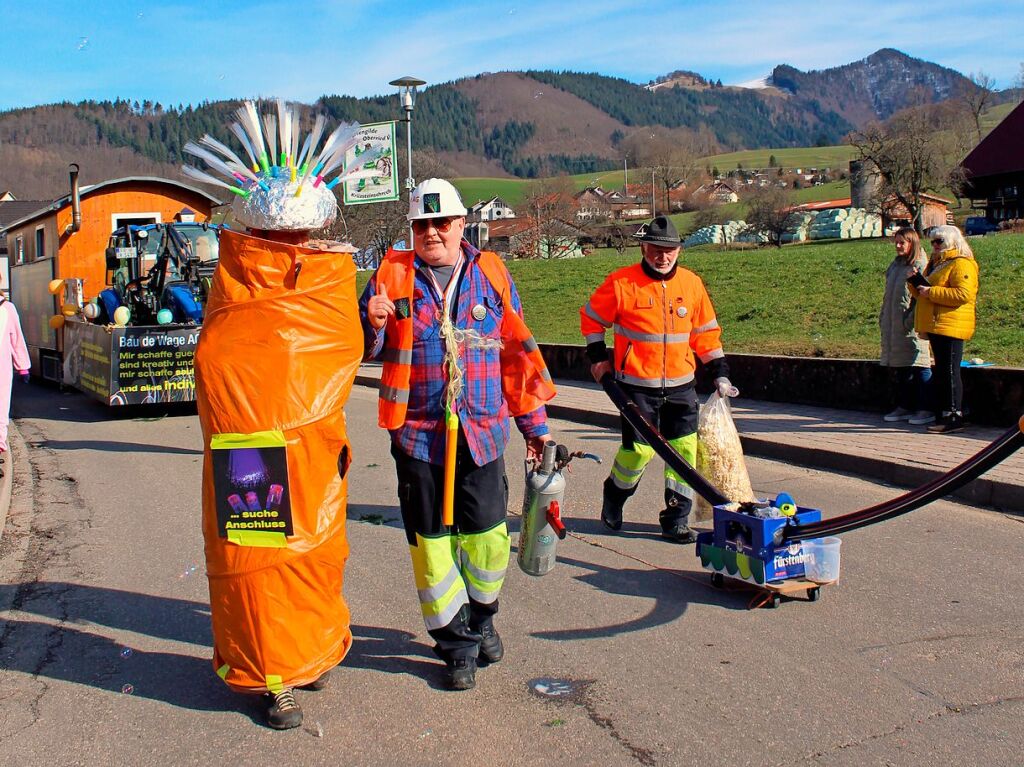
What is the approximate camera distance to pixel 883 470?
27.7 ft

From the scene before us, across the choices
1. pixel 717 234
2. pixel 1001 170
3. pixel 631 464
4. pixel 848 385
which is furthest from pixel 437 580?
pixel 1001 170

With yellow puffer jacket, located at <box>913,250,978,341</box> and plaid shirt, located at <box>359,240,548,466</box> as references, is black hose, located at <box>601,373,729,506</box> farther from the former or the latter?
yellow puffer jacket, located at <box>913,250,978,341</box>

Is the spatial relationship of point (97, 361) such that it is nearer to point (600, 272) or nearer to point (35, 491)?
point (35, 491)

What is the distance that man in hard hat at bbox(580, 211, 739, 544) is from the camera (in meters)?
6.61

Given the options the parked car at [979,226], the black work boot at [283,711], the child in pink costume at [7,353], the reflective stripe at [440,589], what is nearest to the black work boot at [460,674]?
the reflective stripe at [440,589]

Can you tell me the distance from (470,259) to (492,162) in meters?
163

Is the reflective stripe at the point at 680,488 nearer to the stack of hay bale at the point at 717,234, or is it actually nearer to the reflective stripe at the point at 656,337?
the reflective stripe at the point at 656,337

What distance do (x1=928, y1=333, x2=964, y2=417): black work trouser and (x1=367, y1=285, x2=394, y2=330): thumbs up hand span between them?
6.72 meters

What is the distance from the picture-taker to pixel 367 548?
6.81 m

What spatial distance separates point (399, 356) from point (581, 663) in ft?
5.25

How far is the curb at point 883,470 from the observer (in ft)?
24.2

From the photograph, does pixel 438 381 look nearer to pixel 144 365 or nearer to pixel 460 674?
pixel 460 674

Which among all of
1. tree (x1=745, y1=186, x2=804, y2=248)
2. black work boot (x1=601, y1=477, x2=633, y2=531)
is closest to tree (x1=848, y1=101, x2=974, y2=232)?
tree (x1=745, y1=186, x2=804, y2=248)

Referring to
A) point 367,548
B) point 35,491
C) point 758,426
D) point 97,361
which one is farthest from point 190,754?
point 97,361
